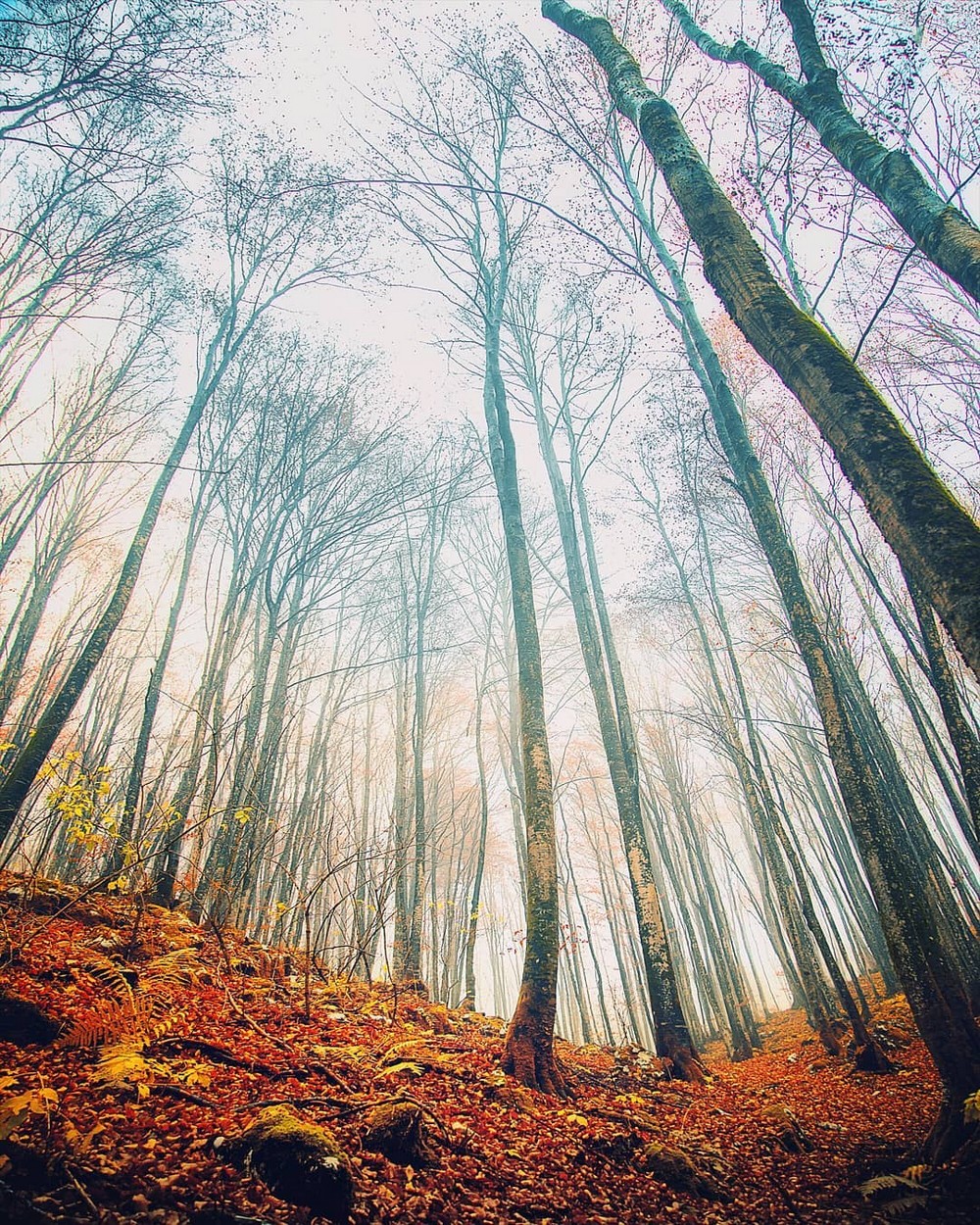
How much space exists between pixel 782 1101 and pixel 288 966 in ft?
16.2

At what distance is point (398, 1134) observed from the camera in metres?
2.28

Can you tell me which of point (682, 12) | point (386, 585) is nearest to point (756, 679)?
point (386, 585)

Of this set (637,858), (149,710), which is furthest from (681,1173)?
(149,710)

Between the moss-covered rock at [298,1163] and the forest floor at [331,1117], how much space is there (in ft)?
0.16

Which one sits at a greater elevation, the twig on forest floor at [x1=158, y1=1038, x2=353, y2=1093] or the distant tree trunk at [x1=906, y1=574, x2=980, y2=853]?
the distant tree trunk at [x1=906, y1=574, x2=980, y2=853]

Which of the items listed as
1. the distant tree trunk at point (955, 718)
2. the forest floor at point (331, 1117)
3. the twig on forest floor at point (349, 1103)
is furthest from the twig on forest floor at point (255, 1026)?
the distant tree trunk at point (955, 718)

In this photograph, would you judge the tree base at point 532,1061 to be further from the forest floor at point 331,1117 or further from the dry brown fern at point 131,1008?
the dry brown fern at point 131,1008

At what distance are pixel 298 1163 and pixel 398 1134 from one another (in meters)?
0.64

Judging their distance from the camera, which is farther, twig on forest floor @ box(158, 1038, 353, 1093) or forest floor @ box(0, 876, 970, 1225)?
twig on forest floor @ box(158, 1038, 353, 1093)

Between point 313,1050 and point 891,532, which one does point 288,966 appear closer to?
point 313,1050

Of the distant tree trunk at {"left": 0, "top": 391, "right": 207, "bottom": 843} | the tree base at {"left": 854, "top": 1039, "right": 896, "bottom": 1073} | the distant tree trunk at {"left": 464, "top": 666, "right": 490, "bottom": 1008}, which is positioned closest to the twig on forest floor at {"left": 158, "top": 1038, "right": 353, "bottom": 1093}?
the distant tree trunk at {"left": 0, "top": 391, "right": 207, "bottom": 843}

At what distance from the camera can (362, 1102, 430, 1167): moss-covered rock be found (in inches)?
87.2

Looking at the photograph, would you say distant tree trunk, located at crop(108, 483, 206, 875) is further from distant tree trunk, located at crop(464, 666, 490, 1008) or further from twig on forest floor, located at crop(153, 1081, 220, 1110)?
distant tree trunk, located at crop(464, 666, 490, 1008)

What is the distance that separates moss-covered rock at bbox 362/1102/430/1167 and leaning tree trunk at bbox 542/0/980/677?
2962mm
